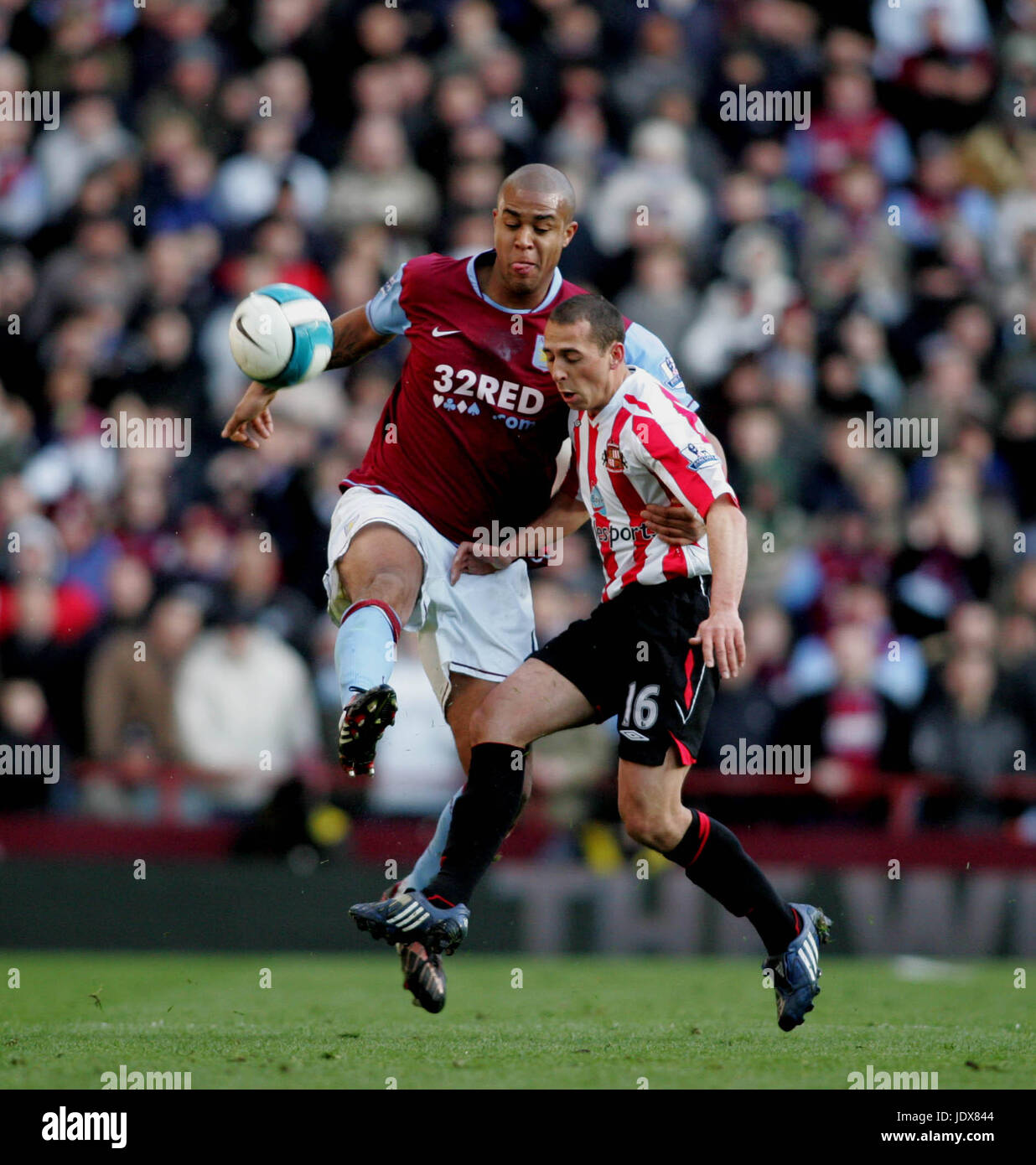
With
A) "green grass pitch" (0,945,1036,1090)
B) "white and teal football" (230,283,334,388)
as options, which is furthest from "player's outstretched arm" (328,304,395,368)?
"green grass pitch" (0,945,1036,1090)

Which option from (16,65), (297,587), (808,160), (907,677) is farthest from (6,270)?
(907,677)

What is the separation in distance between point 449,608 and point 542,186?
168cm

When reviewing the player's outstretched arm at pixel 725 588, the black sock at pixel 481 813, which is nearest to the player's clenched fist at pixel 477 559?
the black sock at pixel 481 813

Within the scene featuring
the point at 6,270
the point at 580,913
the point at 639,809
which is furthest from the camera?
the point at 6,270

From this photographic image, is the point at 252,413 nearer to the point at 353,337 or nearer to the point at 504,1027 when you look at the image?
the point at 353,337

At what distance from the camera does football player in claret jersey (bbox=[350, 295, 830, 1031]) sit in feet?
21.6

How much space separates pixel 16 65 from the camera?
49.7 feet

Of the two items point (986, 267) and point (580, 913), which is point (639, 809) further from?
point (986, 267)

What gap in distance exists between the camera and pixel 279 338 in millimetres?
6883

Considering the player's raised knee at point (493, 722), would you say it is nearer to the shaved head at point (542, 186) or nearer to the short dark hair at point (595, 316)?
the short dark hair at point (595, 316)

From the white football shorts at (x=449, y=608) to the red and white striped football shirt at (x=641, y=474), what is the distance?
0.57 metres

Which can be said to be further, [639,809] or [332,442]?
[332,442]

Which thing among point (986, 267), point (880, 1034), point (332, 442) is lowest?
point (880, 1034)

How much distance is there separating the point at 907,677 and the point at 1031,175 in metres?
5.09
